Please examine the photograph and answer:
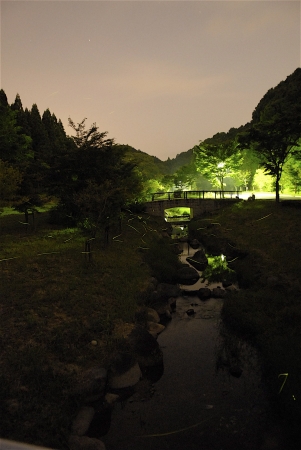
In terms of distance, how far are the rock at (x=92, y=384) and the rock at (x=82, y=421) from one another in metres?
0.42

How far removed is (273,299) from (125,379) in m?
8.78

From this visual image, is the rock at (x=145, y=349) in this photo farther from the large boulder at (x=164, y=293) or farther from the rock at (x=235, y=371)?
the large boulder at (x=164, y=293)

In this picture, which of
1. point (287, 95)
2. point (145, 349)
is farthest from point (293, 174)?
point (287, 95)

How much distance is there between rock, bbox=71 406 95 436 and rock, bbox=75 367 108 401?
0.42m

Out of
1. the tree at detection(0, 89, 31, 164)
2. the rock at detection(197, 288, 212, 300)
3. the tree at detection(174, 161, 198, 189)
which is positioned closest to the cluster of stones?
the rock at detection(197, 288, 212, 300)

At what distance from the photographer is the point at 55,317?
40.9 ft

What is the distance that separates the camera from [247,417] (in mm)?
8805

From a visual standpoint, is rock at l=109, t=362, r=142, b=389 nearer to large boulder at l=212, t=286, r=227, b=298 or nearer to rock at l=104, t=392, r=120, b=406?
rock at l=104, t=392, r=120, b=406

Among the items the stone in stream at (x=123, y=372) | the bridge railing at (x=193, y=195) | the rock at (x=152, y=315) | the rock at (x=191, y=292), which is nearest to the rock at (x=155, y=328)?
the rock at (x=152, y=315)

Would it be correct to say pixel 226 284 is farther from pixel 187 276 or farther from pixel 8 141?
pixel 8 141

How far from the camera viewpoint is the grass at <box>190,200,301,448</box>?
9195mm

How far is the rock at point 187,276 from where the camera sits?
2122 centimetres

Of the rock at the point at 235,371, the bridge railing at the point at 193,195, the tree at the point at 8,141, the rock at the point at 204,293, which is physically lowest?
the rock at the point at 235,371

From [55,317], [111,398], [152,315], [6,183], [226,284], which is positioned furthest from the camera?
[226,284]
